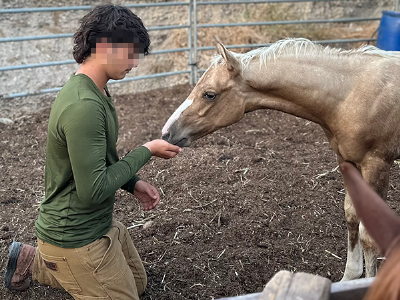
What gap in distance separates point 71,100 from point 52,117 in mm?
151

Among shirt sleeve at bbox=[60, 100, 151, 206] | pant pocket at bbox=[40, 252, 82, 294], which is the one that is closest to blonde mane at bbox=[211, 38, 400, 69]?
shirt sleeve at bbox=[60, 100, 151, 206]

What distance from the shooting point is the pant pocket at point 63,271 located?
88.3 inches

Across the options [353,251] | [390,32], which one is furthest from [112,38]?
[390,32]

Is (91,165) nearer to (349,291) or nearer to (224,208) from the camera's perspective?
(349,291)

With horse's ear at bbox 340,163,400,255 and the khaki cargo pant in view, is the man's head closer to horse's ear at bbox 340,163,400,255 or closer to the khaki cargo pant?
the khaki cargo pant

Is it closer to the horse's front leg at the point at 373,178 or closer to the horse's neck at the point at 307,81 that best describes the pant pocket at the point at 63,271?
the horse's neck at the point at 307,81

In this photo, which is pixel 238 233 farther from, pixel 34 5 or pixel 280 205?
pixel 34 5

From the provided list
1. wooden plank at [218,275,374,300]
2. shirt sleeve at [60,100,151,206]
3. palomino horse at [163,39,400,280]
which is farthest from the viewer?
palomino horse at [163,39,400,280]

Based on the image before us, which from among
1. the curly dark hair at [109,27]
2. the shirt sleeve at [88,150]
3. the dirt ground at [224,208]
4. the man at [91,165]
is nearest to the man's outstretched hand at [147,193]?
the man at [91,165]

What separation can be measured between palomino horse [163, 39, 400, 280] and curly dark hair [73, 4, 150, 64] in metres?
0.79

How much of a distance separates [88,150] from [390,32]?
627 cm

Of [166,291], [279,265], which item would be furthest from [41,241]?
[279,265]

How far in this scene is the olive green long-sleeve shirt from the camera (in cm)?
195

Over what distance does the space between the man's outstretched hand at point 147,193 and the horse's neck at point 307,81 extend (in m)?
0.90
